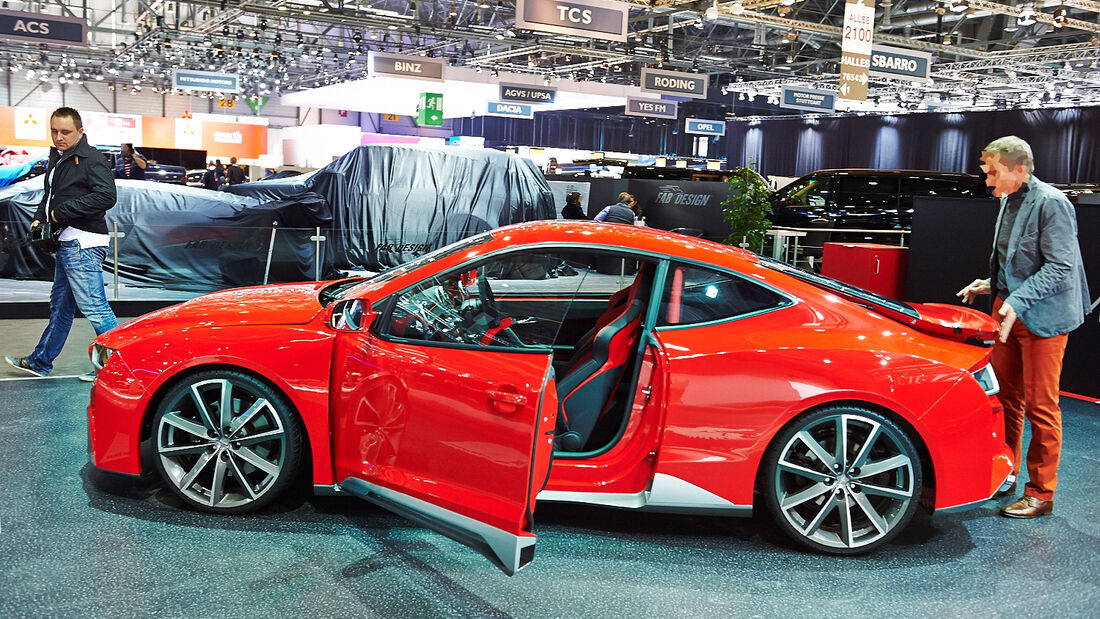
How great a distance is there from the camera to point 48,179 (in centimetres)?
575

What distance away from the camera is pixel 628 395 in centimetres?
358

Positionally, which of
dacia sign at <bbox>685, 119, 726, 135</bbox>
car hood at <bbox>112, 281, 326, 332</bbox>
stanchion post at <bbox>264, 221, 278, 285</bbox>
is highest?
dacia sign at <bbox>685, 119, 726, 135</bbox>

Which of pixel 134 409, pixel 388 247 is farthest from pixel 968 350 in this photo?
pixel 388 247

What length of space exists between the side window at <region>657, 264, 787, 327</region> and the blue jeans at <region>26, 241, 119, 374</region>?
395 cm

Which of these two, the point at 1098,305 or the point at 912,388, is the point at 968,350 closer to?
the point at 912,388

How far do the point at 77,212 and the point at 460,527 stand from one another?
386 centimetres

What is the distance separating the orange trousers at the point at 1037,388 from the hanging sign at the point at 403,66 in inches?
702

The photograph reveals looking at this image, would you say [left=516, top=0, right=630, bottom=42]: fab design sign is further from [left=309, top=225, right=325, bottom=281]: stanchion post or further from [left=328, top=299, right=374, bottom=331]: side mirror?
[left=328, top=299, right=374, bottom=331]: side mirror

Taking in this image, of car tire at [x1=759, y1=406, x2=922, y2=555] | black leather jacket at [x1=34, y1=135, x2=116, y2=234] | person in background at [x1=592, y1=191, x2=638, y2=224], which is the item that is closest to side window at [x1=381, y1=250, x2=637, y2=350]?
car tire at [x1=759, y1=406, x2=922, y2=555]

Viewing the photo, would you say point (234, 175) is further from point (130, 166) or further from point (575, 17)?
point (575, 17)

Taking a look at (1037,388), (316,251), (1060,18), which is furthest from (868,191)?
(1037,388)

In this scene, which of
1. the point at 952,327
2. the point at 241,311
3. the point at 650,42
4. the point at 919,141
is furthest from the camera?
the point at 919,141

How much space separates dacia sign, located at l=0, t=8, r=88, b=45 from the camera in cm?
1592

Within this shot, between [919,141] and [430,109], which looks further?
[919,141]
